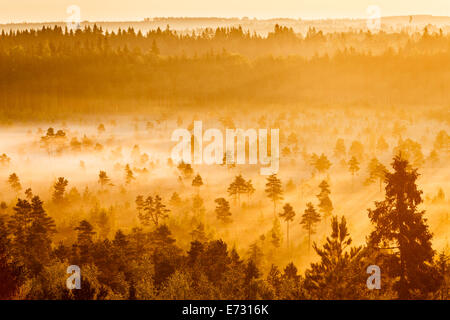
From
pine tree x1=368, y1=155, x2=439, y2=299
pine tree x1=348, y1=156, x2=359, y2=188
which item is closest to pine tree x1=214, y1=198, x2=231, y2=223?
pine tree x1=348, y1=156, x2=359, y2=188

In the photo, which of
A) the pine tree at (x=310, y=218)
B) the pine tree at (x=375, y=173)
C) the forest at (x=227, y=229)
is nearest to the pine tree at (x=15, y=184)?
the forest at (x=227, y=229)

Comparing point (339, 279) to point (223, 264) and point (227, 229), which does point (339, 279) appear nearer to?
point (223, 264)

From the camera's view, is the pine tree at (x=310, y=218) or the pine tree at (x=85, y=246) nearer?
the pine tree at (x=85, y=246)

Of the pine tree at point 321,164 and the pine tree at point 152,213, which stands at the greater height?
the pine tree at point 321,164

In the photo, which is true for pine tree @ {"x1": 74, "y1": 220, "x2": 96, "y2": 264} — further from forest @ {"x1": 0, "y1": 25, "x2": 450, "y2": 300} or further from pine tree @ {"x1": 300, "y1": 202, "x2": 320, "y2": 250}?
pine tree @ {"x1": 300, "y1": 202, "x2": 320, "y2": 250}

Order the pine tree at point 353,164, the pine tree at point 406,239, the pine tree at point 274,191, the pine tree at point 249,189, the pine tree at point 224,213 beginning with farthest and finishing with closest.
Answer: the pine tree at point 353,164, the pine tree at point 249,189, the pine tree at point 274,191, the pine tree at point 224,213, the pine tree at point 406,239

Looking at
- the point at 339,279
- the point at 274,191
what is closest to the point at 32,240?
the point at 339,279

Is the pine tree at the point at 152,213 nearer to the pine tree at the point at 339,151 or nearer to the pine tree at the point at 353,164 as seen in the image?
the pine tree at the point at 353,164

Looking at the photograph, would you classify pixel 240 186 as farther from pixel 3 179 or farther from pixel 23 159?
pixel 23 159

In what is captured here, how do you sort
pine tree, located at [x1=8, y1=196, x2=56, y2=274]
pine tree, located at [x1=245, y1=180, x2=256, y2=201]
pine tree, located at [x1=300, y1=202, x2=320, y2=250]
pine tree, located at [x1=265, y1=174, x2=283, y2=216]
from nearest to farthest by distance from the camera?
pine tree, located at [x1=8, y1=196, x2=56, y2=274], pine tree, located at [x1=300, y1=202, x2=320, y2=250], pine tree, located at [x1=265, y1=174, x2=283, y2=216], pine tree, located at [x1=245, y1=180, x2=256, y2=201]

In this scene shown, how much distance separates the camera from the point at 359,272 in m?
35.2

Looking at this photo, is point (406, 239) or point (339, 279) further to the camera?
point (406, 239)

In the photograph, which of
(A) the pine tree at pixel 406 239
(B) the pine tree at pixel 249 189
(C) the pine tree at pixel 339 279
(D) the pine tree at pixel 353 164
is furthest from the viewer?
(D) the pine tree at pixel 353 164
